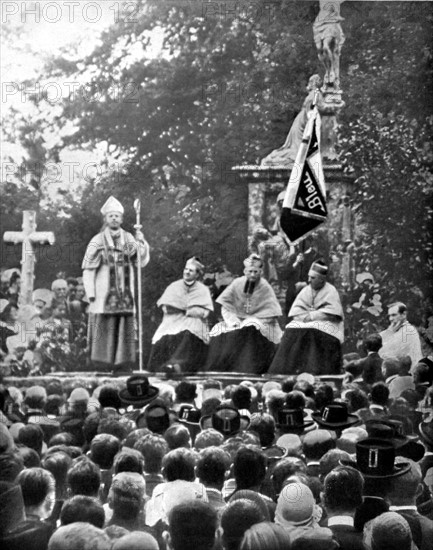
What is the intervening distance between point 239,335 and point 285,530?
4.05 m

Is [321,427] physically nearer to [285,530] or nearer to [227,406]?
[227,406]

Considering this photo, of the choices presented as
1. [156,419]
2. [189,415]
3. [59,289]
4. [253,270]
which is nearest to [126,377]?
[59,289]

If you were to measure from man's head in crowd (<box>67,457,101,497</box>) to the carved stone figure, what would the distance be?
459 cm

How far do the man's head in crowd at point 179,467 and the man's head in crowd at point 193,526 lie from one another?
28.0 inches

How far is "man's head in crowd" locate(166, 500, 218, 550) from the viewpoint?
22.5 ft

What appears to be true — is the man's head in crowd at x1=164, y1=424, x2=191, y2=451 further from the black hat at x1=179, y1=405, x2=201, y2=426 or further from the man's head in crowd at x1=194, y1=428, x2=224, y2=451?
the black hat at x1=179, y1=405, x2=201, y2=426

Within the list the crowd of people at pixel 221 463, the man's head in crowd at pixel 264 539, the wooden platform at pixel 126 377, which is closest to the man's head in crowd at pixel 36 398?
the crowd of people at pixel 221 463

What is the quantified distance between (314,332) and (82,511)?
13.6 feet

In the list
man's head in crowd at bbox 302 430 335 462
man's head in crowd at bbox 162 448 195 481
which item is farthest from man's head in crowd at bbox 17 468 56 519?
man's head in crowd at bbox 302 430 335 462

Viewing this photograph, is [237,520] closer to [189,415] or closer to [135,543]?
[135,543]

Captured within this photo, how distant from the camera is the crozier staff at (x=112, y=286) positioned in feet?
35.7

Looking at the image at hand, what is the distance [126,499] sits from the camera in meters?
7.20

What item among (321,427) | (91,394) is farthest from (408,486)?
(91,394)

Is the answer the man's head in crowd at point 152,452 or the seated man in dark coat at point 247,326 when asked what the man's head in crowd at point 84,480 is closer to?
the man's head in crowd at point 152,452
